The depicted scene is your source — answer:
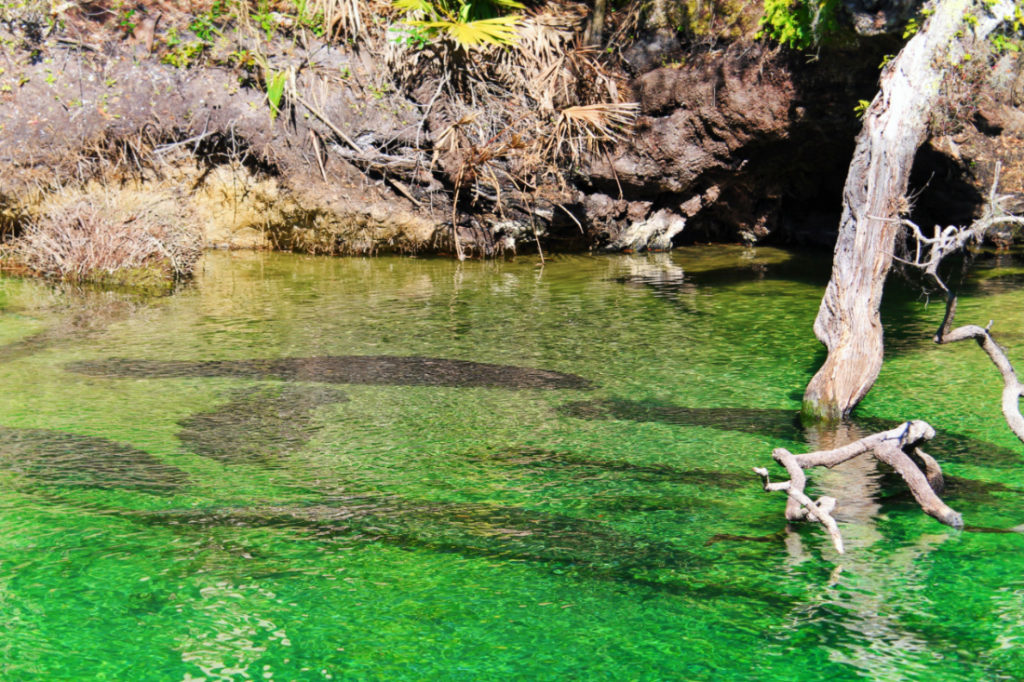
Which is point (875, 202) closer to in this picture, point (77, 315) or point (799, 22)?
point (799, 22)

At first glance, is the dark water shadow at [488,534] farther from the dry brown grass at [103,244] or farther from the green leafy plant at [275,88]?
the green leafy plant at [275,88]

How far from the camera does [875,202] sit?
18.1 feet

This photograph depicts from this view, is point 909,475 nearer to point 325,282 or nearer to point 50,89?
point 325,282

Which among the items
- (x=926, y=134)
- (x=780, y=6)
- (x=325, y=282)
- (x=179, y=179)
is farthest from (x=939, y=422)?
(x=179, y=179)

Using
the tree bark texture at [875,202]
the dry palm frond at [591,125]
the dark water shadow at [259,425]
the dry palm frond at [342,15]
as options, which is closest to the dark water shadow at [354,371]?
the dark water shadow at [259,425]

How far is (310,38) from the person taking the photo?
1207 cm

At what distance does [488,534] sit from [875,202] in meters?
2.81

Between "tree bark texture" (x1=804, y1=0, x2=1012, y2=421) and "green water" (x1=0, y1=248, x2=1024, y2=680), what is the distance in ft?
1.15

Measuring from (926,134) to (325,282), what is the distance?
602cm

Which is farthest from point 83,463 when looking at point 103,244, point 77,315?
point 103,244

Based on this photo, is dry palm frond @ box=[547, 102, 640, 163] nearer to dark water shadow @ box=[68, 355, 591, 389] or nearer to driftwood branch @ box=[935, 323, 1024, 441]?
dark water shadow @ box=[68, 355, 591, 389]

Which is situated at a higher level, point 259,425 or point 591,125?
point 591,125

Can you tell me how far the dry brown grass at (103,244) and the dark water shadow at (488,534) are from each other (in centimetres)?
600

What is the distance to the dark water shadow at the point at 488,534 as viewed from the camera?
3.87 metres
